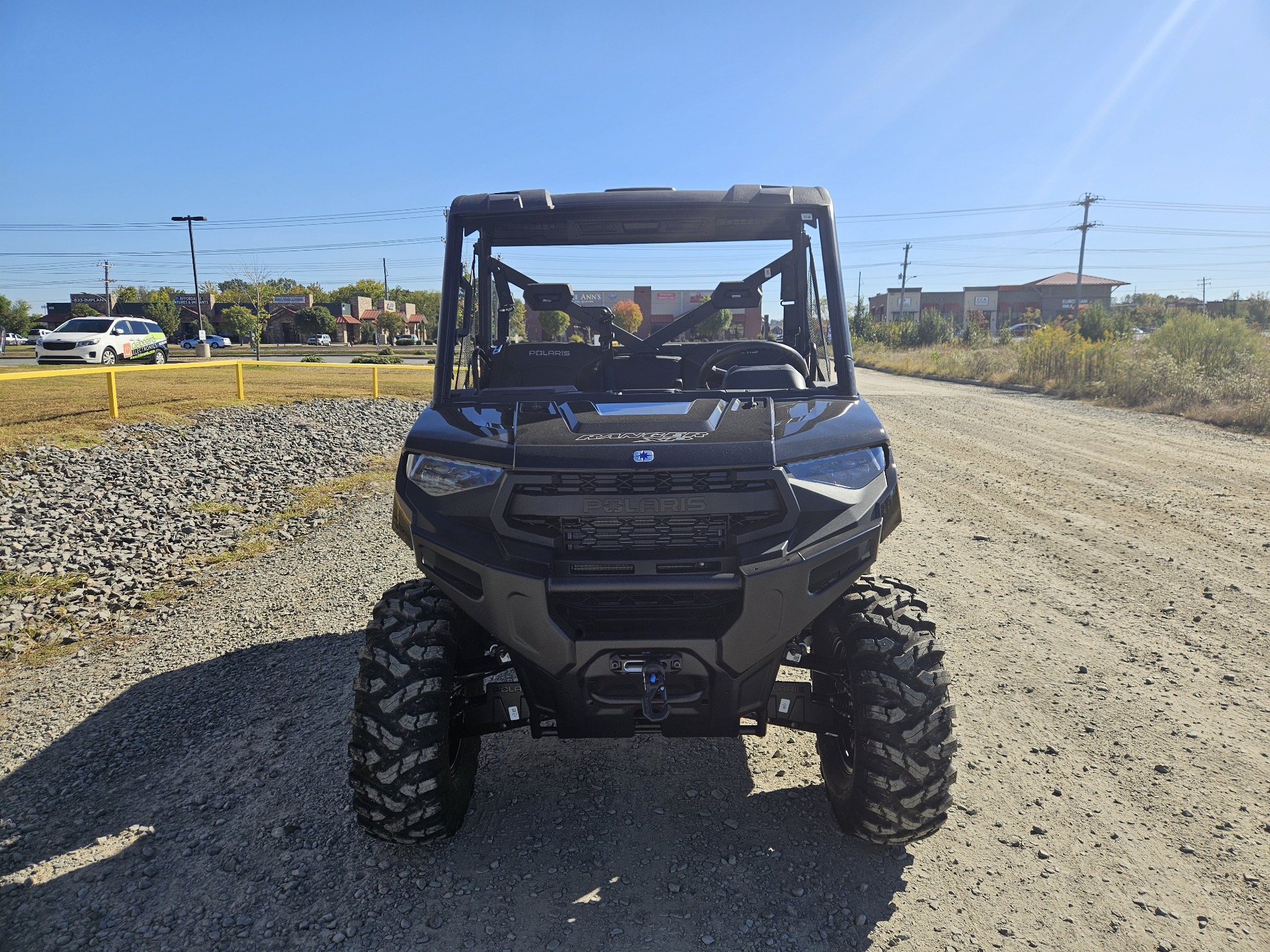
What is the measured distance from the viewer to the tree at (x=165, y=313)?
79.4 m

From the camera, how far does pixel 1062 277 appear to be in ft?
338

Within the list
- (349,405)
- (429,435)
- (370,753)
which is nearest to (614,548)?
(429,435)

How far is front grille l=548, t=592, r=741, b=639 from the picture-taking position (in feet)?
8.41

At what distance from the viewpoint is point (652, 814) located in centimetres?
323

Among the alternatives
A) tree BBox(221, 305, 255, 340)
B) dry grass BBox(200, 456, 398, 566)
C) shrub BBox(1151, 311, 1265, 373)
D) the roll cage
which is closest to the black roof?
the roll cage

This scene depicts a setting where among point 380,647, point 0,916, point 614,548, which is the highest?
point 614,548

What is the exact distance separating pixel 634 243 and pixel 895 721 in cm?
258

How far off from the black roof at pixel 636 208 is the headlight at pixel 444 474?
4.15ft

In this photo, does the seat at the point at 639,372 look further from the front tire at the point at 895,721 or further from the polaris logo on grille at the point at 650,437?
the front tire at the point at 895,721

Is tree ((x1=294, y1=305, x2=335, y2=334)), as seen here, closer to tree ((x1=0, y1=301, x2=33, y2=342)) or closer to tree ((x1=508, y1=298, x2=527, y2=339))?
tree ((x1=0, y1=301, x2=33, y2=342))

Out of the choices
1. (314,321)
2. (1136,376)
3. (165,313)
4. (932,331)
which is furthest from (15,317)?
(1136,376)

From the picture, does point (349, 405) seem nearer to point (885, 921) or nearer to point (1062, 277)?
point (885, 921)

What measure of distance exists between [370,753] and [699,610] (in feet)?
4.03

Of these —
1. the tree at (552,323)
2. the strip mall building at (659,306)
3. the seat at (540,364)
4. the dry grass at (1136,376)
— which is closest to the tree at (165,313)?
the dry grass at (1136,376)
